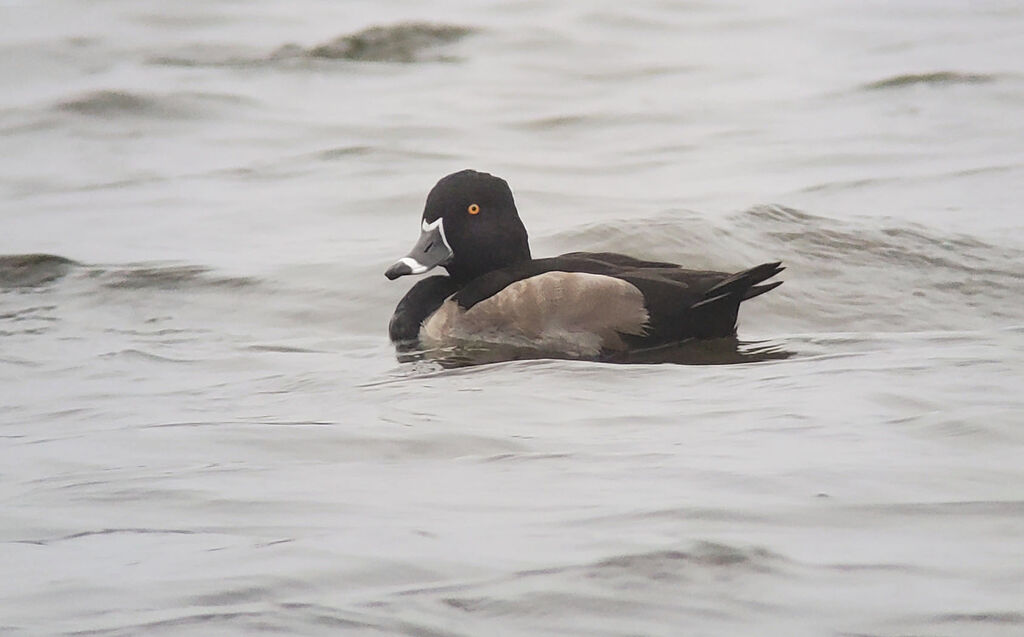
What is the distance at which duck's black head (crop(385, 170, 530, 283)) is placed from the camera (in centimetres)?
766

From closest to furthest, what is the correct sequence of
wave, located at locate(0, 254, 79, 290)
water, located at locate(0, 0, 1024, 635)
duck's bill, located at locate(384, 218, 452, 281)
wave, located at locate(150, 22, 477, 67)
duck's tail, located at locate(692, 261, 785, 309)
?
water, located at locate(0, 0, 1024, 635) → duck's tail, located at locate(692, 261, 785, 309) → duck's bill, located at locate(384, 218, 452, 281) → wave, located at locate(0, 254, 79, 290) → wave, located at locate(150, 22, 477, 67)

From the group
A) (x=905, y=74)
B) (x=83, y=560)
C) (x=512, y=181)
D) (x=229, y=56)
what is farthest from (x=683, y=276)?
(x=229, y=56)

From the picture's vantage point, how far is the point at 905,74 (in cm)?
1470

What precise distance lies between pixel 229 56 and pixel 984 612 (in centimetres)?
1393

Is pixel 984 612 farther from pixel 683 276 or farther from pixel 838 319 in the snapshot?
pixel 838 319

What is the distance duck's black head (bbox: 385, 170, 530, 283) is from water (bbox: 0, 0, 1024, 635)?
530mm

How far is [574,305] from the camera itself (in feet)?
23.0

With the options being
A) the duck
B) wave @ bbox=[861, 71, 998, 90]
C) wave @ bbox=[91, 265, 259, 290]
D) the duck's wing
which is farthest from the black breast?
wave @ bbox=[861, 71, 998, 90]

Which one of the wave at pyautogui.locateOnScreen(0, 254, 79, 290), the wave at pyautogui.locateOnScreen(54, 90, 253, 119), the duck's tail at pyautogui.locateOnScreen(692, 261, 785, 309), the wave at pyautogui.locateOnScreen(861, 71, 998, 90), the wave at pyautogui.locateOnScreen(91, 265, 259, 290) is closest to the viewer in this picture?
the duck's tail at pyautogui.locateOnScreen(692, 261, 785, 309)

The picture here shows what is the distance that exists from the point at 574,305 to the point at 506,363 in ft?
1.52

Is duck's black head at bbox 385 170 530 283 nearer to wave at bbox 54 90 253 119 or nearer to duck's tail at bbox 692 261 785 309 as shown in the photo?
duck's tail at bbox 692 261 785 309

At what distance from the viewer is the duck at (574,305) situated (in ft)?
22.9

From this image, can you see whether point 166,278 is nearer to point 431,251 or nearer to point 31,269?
point 31,269

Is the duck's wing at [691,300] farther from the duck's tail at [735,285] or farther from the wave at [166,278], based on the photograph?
the wave at [166,278]
